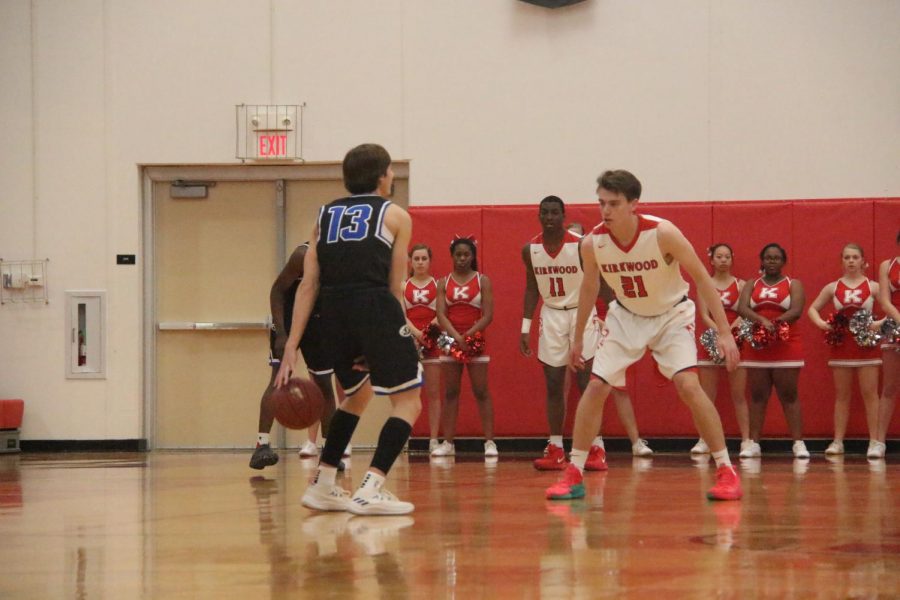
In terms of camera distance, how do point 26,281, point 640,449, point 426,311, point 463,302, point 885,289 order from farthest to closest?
point 26,281, point 426,311, point 463,302, point 640,449, point 885,289

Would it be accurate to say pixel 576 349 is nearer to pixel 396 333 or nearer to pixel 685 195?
pixel 396 333

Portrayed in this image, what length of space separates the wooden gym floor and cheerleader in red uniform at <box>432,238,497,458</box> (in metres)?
2.51

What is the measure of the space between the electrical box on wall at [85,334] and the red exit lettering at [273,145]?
236 centimetres

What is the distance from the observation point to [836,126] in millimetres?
11781

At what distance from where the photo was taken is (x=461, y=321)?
436 inches

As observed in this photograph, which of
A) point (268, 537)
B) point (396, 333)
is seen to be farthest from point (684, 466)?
point (268, 537)

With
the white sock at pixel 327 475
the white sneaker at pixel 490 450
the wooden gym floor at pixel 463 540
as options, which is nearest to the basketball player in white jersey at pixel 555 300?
the white sneaker at pixel 490 450

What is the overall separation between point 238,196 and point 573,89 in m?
3.83

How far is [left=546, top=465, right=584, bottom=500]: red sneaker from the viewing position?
21.6 feet

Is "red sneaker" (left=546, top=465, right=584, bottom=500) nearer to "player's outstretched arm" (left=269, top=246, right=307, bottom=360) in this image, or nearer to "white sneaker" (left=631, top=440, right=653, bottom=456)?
"player's outstretched arm" (left=269, top=246, right=307, bottom=360)

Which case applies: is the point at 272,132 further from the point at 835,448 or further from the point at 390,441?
the point at 390,441

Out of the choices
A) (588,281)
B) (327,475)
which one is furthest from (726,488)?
(327,475)

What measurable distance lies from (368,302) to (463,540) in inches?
52.7

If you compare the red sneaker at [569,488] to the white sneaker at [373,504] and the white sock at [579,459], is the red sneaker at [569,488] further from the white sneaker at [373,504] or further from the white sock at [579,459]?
the white sneaker at [373,504]
